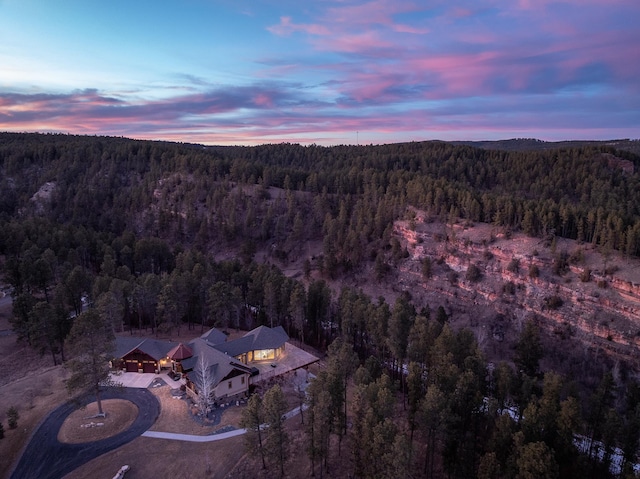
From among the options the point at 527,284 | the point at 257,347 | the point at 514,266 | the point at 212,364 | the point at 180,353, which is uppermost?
the point at 514,266

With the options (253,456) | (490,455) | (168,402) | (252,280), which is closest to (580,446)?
(490,455)

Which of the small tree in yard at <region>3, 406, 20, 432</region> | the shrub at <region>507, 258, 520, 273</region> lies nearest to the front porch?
the small tree in yard at <region>3, 406, 20, 432</region>

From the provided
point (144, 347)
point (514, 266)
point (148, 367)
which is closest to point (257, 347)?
point (148, 367)

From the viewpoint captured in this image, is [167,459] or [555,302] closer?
[167,459]

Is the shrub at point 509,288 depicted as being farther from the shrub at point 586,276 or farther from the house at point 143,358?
the house at point 143,358

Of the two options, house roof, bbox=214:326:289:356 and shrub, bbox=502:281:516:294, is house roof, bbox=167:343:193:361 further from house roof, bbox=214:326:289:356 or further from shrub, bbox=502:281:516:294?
shrub, bbox=502:281:516:294

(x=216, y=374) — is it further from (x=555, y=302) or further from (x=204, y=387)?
(x=555, y=302)

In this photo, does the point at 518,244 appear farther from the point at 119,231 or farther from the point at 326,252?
the point at 119,231
